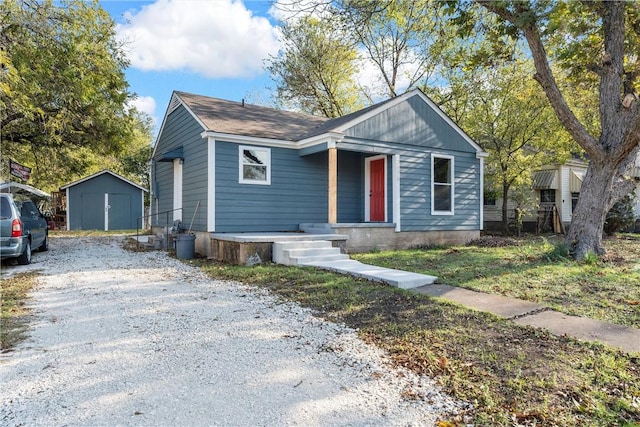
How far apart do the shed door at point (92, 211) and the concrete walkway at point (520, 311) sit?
19156mm

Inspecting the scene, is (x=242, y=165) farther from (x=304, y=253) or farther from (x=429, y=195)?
(x=429, y=195)

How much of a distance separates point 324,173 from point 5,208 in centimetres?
721

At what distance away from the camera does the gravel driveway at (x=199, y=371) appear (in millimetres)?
2268

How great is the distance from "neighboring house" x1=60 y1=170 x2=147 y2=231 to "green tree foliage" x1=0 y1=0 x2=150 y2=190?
220 inches

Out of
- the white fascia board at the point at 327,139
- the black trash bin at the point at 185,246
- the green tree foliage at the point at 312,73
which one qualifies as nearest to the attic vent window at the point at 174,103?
the white fascia board at the point at 327,139

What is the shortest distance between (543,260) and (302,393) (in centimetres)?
690

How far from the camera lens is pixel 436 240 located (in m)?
11.6

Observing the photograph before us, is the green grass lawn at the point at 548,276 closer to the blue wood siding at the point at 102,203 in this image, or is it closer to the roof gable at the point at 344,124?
the roof gable at the point at 344,124

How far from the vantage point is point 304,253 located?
798 cm

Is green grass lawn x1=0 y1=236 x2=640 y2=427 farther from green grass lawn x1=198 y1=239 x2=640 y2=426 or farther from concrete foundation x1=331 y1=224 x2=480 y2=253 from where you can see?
concrete foundation x1=331 y1=224 x2=480 y2=253

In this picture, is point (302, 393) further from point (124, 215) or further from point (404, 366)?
point (124, 215)

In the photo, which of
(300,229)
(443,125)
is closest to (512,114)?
(443,125)

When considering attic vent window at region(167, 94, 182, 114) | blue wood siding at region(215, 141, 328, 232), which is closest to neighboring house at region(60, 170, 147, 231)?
attic vent window at region(167, 94, 182, 114)

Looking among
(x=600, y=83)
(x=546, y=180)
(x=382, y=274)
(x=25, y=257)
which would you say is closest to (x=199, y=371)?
(x=382, y=274)
